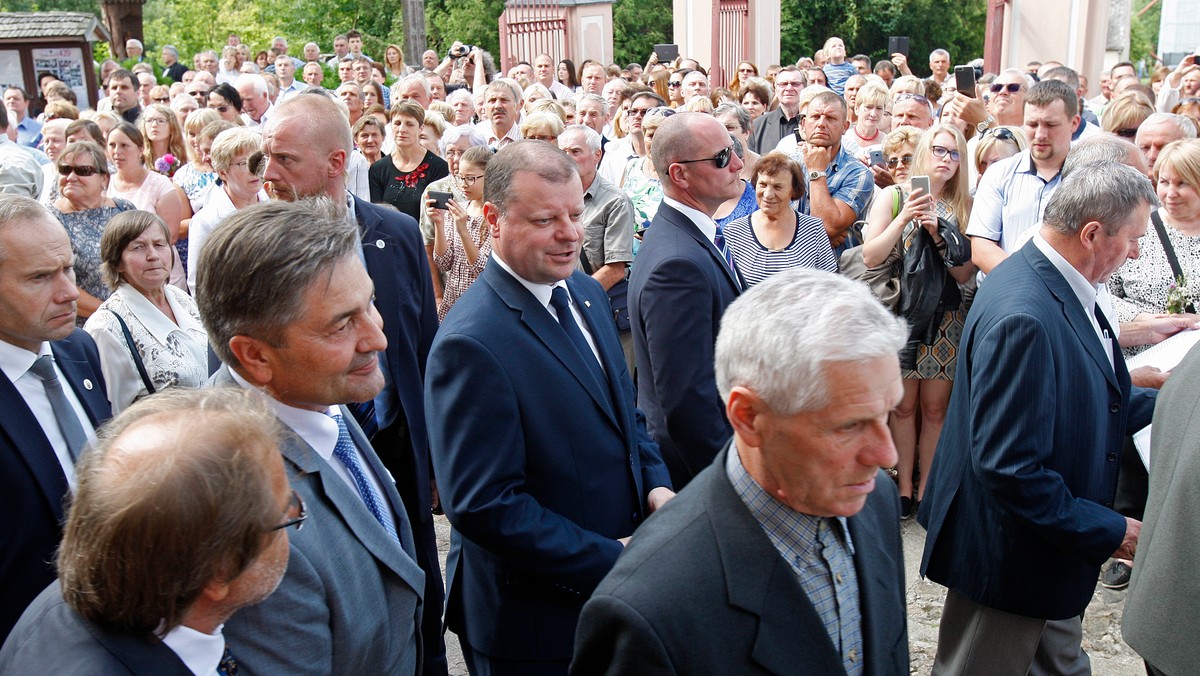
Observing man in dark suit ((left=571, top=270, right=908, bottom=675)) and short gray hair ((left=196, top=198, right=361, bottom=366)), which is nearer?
man in dark suit ((left=571, top=270, right=908, bottom=675))

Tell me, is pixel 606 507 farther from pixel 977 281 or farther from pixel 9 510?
pixel 977 281

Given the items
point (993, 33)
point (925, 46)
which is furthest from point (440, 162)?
point (925, 46)

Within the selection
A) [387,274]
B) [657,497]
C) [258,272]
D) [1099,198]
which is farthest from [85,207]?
[1099,198]

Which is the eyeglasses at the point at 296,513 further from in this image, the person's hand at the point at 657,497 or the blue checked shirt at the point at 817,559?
the person's hand at the point at 657,497

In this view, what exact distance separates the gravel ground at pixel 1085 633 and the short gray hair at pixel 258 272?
2.54m

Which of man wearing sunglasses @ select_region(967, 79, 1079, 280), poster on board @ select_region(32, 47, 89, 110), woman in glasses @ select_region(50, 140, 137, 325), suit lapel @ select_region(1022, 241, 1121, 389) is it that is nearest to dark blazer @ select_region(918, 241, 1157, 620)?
suit lapel @ select_region(1022, 241, 1121, 389)

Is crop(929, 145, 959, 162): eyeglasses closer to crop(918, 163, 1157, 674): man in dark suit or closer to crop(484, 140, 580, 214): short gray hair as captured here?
crop(918, 163, 1157, 674): man in dark suit

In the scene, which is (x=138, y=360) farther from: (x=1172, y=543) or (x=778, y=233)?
(x=1172, y=543)

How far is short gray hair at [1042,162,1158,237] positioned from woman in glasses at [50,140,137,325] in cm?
449

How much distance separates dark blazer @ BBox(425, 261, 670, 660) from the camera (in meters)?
2.64

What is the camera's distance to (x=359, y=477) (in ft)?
7.95

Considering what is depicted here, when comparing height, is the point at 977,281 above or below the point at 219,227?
below

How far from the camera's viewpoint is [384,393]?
3.77 metres

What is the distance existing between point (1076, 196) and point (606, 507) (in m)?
1.71
